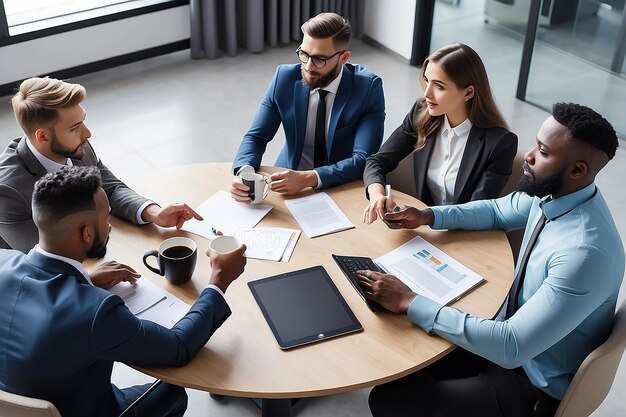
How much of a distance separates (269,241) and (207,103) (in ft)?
9.40

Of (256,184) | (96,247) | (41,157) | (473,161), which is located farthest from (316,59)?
(96,247)

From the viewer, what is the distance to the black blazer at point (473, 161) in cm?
269

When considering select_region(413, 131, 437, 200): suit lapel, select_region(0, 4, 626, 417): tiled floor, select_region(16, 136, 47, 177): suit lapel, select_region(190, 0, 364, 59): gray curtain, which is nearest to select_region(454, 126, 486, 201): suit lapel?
select_region(413, 131, 437, 200): suit lapel

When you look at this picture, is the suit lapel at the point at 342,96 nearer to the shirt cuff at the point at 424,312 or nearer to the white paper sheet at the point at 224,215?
the white paper sheet at the point at 224,215

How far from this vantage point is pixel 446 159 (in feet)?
9.36

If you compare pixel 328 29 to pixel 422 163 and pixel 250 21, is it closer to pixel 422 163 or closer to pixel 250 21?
pixel 422 163

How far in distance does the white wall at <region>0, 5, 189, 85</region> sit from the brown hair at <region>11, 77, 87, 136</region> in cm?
278

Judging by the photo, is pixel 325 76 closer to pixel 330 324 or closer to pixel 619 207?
pixel 330 324

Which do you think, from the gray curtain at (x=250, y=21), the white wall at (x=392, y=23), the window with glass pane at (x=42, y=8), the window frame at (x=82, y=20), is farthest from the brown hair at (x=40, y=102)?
the white wall at (x=392, y=23)

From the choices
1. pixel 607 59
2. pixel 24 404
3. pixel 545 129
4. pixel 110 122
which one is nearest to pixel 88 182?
pixel 24 404

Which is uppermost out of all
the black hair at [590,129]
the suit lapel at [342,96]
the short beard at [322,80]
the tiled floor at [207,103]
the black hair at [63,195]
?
the black hair at [590,129]

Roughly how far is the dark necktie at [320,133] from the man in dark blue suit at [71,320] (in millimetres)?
1254

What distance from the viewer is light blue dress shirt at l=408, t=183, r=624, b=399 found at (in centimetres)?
200

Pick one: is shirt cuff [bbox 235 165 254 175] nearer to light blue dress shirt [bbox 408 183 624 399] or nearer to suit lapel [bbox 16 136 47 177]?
suit lapel [bbox 16 136 47 177]
